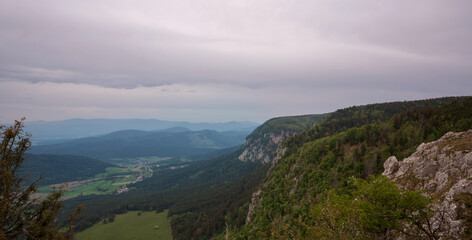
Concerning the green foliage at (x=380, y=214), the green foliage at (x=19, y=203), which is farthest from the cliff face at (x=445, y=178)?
the green foliage at (x=19, y=203)

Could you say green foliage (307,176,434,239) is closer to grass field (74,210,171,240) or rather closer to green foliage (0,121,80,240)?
green foliage (0,121,80,240)

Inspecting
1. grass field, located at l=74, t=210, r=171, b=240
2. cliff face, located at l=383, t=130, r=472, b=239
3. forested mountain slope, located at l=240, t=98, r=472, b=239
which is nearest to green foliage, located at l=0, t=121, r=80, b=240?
cliff face, located at l=383, t=130, r=472, b=239

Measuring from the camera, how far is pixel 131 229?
575 ft

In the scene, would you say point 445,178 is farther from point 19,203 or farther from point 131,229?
point 131,229

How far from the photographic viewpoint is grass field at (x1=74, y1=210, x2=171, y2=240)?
162 meters

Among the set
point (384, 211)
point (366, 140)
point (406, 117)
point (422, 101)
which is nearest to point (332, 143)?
point (366, 140)

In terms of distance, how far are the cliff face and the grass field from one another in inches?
6528

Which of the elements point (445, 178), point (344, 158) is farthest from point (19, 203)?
point (344, 158)

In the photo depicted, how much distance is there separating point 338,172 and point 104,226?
207 m

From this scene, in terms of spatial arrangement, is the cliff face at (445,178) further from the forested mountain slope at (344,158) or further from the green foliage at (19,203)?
the green foliage at (19,203)

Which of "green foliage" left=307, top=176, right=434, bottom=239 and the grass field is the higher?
"green foliage" left=307, top=176, right=434, bottom=239

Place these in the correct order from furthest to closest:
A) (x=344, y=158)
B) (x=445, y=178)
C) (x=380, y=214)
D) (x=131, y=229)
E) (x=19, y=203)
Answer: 1. (x=131, y=229)
2. (x=344, y=158)
3. (x=445, y=178)
4. (x=380, y=214)
5. (x=19, y=203)

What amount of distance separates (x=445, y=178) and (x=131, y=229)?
207584mm

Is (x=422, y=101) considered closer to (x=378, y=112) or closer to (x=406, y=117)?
(x=378, y=112)
